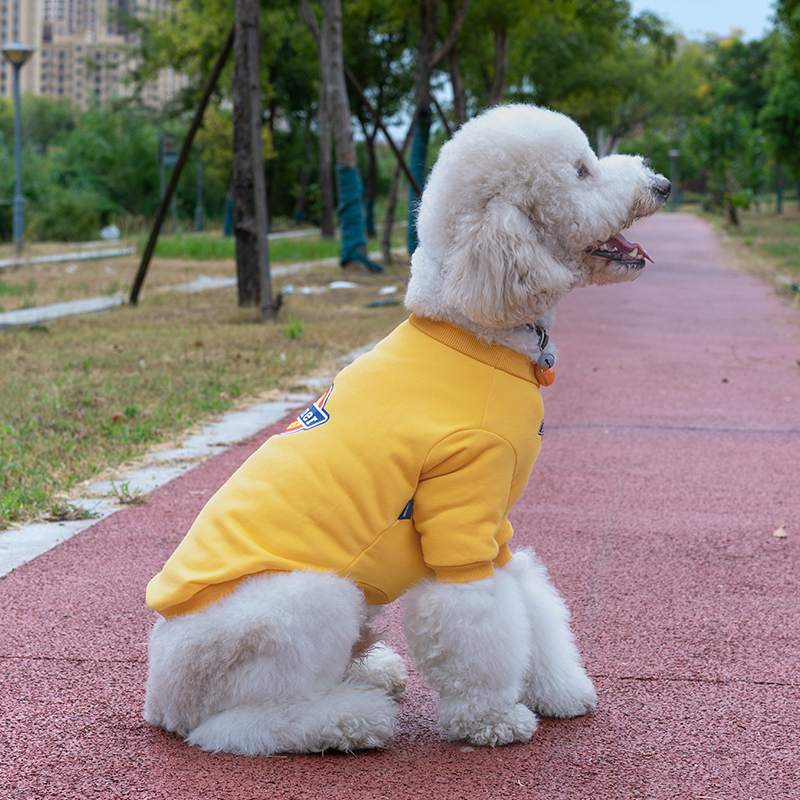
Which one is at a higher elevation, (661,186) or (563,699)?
(661,186)

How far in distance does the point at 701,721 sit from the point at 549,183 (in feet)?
5.04

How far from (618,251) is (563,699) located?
1.26 m

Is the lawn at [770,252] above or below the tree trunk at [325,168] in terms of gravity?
below

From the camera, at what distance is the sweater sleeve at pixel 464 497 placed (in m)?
2.28

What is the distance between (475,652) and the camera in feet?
7.63

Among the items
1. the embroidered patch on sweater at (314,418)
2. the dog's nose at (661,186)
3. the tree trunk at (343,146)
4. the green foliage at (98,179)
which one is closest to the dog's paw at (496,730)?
the embroidered patch on sweater at (314,418)

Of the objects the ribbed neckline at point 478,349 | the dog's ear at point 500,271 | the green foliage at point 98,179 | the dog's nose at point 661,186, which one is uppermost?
the green foliage at point 98,179

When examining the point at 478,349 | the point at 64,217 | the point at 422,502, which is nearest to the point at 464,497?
the point at 422,502

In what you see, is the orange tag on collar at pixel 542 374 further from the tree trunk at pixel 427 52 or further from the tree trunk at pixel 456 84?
the tree trunk at pixel 456 84

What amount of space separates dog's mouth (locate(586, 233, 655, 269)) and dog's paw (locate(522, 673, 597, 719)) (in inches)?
46.4

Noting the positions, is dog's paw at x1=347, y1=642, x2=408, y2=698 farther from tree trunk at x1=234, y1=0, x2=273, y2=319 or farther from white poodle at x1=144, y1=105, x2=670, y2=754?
tree trunk at x1=234, y1=0, x2=273, y2=319

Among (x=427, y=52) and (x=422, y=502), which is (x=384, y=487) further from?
(x=427, y=52)

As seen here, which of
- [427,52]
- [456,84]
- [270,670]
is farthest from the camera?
[456,84]

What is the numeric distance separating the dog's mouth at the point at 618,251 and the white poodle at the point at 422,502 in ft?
0.03
